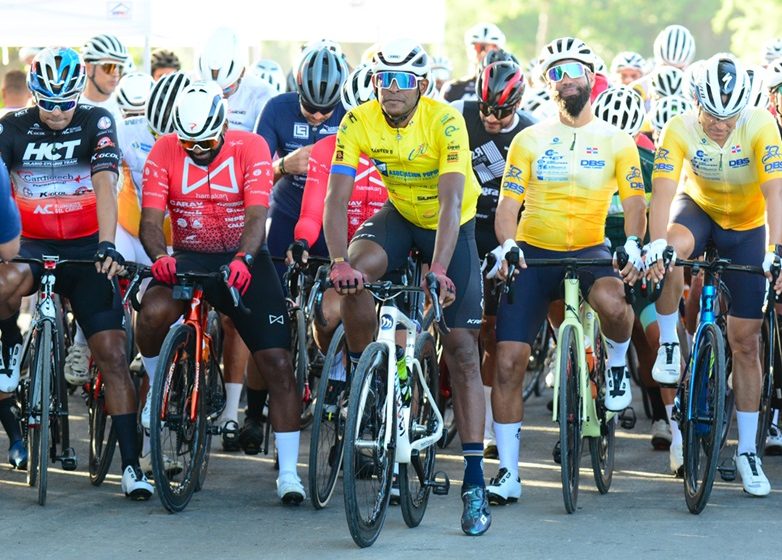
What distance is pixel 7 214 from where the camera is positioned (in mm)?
6273

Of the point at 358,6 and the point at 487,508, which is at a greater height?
the point at 358,6

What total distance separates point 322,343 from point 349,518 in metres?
2.26

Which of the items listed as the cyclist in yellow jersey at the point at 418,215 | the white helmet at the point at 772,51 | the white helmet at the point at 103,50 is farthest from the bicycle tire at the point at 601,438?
the white helmet at the point at 772,51

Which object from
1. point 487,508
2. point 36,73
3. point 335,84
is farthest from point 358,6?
point 487,508

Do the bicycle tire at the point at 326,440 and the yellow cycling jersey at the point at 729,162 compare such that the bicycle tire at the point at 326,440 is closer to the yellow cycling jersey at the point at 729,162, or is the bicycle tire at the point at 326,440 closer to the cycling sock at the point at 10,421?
the cycling sock at the point at 10,421

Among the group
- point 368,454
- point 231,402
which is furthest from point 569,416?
point 231,402

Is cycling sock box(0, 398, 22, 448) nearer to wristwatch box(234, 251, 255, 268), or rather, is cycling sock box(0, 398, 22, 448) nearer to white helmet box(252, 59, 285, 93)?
wristwatch box(234, 251, 255, 268)

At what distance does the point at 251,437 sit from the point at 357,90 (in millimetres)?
2236

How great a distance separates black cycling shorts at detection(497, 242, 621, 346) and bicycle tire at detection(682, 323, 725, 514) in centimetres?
62

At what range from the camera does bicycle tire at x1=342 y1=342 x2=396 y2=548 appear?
7.24m

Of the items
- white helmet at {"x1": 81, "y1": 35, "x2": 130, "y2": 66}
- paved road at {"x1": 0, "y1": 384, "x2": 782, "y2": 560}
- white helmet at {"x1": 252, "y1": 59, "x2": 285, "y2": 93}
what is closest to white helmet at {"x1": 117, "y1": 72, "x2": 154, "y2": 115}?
white helmet at {"x1": 81, "y1": 35, "x2": 130, "y2": 66}

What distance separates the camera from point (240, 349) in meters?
9.87

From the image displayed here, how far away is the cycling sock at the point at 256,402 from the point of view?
32.7 ft

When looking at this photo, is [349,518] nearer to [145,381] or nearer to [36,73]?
[145,381]
